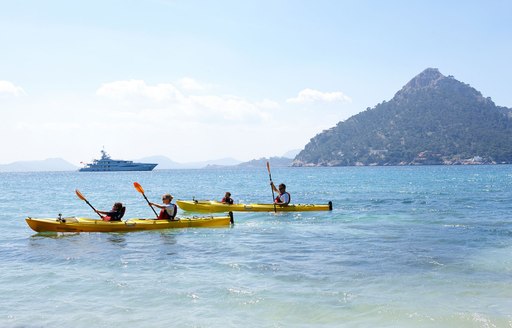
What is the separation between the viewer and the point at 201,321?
9.40 meters

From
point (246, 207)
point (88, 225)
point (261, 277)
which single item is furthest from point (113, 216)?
point (261, 277)

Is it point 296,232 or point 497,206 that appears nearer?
point 296,232

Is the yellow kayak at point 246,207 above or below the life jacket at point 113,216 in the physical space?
below

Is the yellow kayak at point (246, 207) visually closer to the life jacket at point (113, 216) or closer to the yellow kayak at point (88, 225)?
the yellow kayak at point (88, 225)

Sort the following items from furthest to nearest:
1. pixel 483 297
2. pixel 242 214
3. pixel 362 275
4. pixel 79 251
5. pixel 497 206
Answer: pixel 497 206
pixel 242 214
pixel 79 251
pixel 362 275
pixel 483 297

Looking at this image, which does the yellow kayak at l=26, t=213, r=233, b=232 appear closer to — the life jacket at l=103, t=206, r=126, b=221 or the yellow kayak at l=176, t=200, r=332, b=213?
the life jacket at l=103, t=206, r=126, b=221

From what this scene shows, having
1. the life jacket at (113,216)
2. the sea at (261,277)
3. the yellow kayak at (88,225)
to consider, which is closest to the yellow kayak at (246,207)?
the sea at (261,277)

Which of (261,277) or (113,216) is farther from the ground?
(113,216)

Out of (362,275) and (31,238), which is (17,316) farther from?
(31,238)

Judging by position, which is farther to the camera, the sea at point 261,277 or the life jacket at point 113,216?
the life jacket at point 113,216

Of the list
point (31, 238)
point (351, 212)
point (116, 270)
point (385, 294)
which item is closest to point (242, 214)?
point (351, 212)

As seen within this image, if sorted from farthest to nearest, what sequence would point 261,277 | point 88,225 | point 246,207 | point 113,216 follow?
point 246,207, point 113,216, point 88,225, point 261,277

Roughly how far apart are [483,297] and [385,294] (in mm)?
2210

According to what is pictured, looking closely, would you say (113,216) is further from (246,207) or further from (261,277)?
(261,277)
